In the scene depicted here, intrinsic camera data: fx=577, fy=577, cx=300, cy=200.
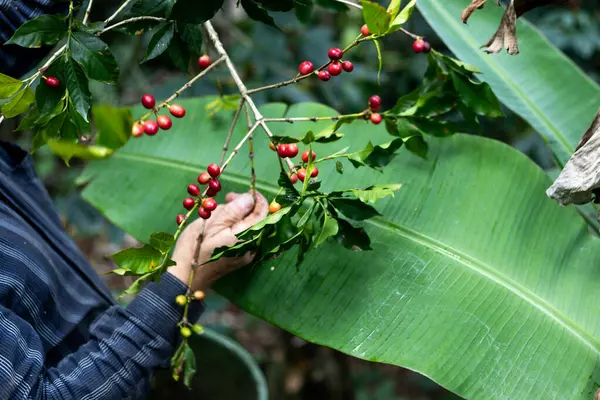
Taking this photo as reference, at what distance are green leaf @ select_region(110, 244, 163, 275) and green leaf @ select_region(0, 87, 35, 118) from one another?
208 millimetres

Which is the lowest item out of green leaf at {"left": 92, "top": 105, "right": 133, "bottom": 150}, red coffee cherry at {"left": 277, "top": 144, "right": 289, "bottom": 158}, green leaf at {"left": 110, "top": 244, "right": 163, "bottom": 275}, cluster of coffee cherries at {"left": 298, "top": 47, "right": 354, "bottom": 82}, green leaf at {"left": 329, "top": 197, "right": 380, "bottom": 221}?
green leaf at {"left": 92, "top": 105, "right": 133, "bottom": 150}

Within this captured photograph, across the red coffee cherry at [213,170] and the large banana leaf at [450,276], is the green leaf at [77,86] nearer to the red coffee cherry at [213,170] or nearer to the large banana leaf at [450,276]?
the red coffee cherry at [213,170]

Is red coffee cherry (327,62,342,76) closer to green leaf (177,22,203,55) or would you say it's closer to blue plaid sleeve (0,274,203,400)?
green leaf (177,22,203,55)

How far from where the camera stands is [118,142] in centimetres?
99

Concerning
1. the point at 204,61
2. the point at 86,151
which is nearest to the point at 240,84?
the point at 204,61

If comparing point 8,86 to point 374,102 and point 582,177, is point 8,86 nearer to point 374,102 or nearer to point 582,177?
point 374,102

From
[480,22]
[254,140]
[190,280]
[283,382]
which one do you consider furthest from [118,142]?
[283,382]

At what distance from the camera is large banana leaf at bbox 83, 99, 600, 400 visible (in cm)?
73

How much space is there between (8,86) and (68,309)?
325 mm

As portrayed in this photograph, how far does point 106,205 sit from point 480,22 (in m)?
0.70

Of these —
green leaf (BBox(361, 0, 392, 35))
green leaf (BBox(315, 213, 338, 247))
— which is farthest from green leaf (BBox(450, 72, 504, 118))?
green leaf (BBox(315, 213, 338, 247))

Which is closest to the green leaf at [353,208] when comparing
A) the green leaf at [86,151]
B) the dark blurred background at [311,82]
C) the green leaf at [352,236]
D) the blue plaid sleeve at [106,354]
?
the green leaf at [352,236]

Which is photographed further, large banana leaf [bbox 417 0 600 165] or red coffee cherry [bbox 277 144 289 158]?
large banana leaf [bbox 417 0 600 165]

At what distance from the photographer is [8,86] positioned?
2.06 feet
